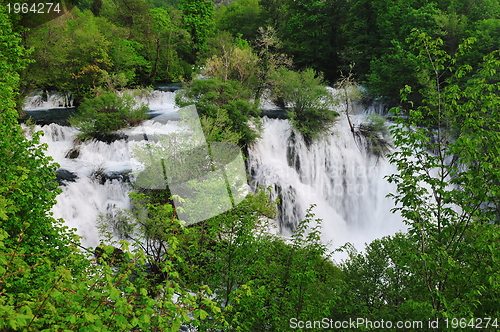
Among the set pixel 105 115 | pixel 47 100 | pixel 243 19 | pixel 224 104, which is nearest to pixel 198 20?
pixel 243 19

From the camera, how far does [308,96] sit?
749 inches

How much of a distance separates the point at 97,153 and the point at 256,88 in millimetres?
10502

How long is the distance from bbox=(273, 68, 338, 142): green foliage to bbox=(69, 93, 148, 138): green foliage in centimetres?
832

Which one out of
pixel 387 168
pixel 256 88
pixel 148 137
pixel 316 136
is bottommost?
pixel 387 168

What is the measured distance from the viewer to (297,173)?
664 inches

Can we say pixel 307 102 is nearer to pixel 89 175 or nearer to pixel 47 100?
pixel 89 175

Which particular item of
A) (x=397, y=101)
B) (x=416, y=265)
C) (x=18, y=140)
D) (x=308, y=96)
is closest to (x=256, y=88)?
(x=308, y=96)

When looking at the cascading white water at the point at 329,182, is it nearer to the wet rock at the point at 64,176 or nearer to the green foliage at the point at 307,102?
the green foliage at the point at 307,102

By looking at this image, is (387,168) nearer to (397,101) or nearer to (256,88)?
(397,101)

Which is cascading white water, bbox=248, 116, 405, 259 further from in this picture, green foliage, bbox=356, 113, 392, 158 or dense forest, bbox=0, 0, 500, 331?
dense forest, bbox=0, 0, 500, 331

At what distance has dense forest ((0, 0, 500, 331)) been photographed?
4.12 m

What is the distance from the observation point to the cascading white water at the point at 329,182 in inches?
615

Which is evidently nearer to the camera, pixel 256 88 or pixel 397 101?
pixel 256 88

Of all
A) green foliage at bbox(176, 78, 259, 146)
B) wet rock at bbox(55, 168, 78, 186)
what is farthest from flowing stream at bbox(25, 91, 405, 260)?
green foliage at bbox(176, 78, 259, 146)
